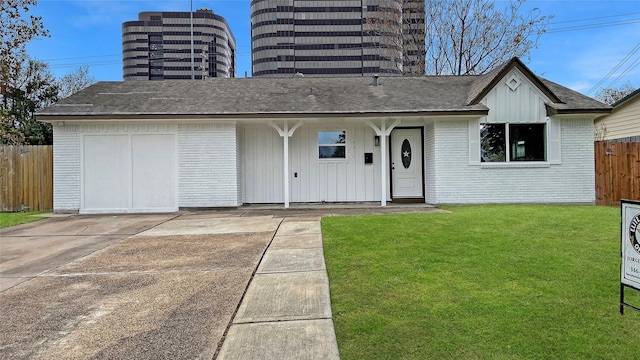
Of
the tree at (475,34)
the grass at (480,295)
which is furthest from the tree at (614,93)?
the grass at (480,295)

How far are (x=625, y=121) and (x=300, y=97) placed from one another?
13411 mm

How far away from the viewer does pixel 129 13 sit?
108 meters

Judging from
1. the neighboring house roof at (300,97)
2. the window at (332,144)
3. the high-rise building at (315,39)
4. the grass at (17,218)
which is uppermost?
the high-rise building at (315,39)

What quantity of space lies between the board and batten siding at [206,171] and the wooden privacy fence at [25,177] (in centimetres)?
411

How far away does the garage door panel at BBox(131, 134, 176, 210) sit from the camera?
11.1 meters

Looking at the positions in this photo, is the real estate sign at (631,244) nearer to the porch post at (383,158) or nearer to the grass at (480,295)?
the grass at (480,295)

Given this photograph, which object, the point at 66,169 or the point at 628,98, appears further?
the point at 628,98

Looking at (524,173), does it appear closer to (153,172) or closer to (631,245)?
(631,245)

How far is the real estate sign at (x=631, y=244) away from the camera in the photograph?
2.77 m

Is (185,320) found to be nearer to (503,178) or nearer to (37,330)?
(37,330)

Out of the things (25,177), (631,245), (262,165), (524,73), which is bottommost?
(631,245)

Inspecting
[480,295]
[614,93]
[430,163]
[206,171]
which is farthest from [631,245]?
[614,93]

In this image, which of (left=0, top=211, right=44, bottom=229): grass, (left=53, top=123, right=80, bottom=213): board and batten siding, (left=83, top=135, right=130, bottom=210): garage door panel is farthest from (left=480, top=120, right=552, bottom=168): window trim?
(left=0, top=211, right=44, bottom=229): grass

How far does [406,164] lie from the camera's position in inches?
484
